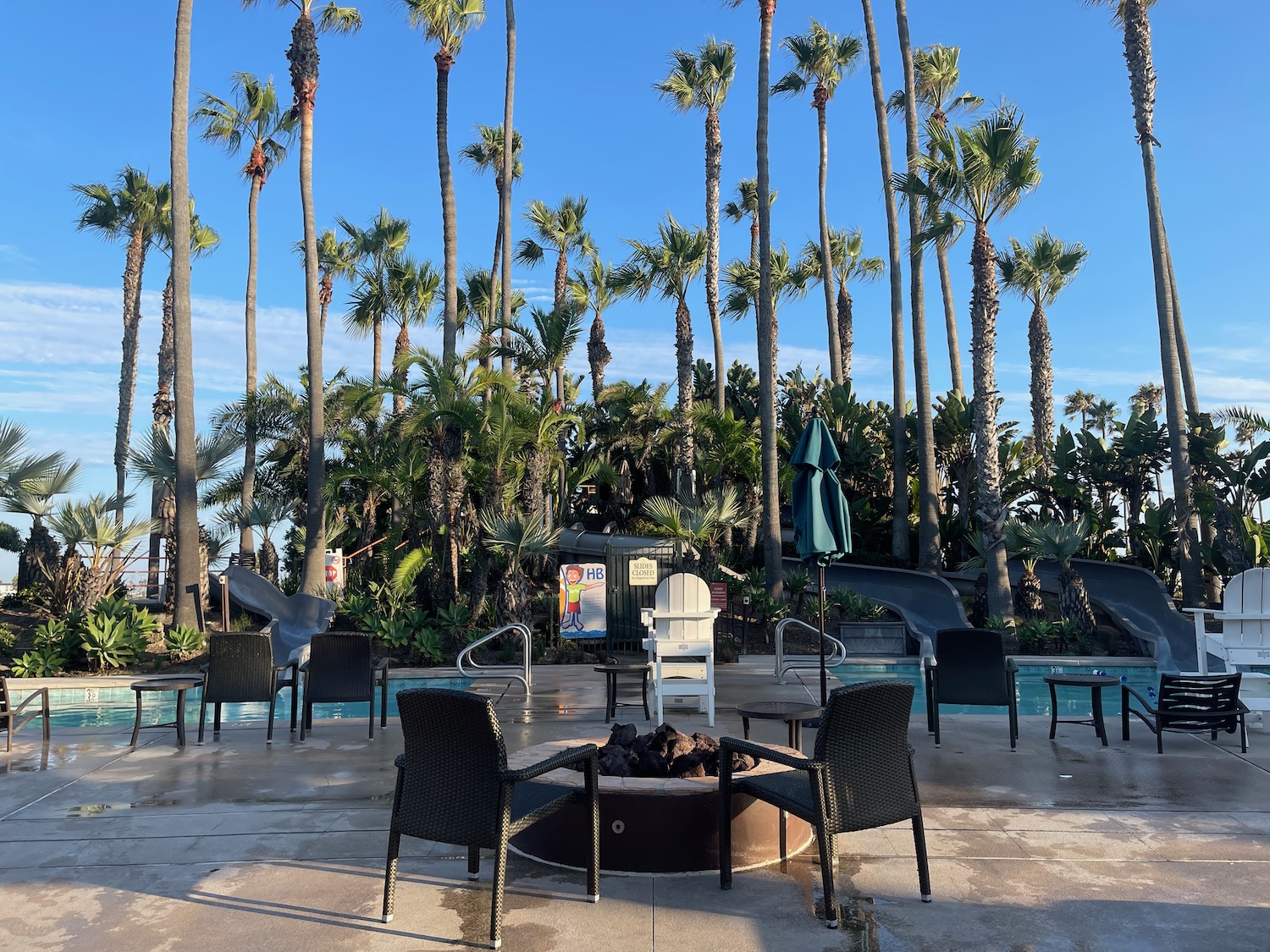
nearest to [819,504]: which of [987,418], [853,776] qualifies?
[853,776]

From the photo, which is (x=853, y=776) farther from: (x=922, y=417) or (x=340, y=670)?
(x=922, y=417)

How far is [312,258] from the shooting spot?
65.1 ft

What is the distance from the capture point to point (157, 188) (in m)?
A: 30.6

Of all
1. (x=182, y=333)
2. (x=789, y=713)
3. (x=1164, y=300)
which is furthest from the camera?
(x=1164, y=300)

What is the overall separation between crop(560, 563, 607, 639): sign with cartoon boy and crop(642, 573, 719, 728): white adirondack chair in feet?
15.0

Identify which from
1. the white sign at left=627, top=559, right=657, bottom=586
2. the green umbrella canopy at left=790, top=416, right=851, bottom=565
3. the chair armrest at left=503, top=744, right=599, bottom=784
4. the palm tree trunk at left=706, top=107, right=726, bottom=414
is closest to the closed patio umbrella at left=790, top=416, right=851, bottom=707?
the green umbrella canopy at left=790, top=416, right=851, bottom=565

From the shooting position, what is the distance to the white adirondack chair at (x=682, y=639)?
8562 mm

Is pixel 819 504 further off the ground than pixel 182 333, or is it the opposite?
pixel 182 333

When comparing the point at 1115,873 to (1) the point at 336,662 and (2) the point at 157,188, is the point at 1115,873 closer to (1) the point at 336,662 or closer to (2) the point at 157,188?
(1) the point at 336,662

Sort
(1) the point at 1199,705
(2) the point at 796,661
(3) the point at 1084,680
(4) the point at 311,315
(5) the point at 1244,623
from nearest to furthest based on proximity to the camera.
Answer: (1) the point at 1199,705
(3) the point at 1084,680
(5) the point at 1244,623
(2) the point at 796,661
(4) the point at 311,315

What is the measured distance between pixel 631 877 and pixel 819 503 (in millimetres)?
4368

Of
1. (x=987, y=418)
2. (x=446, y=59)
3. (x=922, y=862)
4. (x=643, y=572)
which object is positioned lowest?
(x=922, y=862)

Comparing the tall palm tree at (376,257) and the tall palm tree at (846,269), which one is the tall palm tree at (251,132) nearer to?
the tall palm tree at (376,257)

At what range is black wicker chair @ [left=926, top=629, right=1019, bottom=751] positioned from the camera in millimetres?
7645
